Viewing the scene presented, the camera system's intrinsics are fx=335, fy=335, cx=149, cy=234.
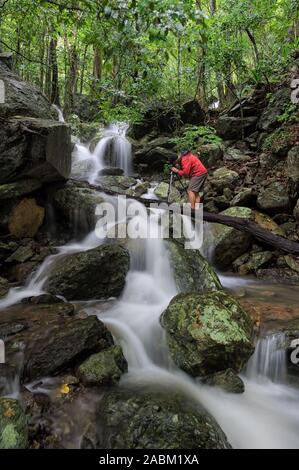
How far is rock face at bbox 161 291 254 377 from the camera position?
13.3 ft

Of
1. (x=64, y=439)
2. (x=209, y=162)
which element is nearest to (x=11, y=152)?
(x=64, y=439)

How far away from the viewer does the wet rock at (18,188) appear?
658cm

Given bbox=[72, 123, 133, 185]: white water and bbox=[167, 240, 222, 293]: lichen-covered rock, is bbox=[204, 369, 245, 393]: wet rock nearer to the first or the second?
bbox=[167, 240, 222, 293]: lichen-covered rock

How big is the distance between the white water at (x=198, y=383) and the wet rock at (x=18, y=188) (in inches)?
66.5

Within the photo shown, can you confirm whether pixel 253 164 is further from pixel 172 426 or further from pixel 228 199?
pixel 172 426

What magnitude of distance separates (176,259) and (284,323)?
244cm

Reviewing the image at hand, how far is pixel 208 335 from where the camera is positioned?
4.07 metres

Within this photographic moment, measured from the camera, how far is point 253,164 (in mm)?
10367

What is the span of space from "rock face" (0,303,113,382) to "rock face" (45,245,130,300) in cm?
102

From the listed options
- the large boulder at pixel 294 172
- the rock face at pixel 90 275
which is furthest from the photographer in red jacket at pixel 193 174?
the rock face at pixel 90 275

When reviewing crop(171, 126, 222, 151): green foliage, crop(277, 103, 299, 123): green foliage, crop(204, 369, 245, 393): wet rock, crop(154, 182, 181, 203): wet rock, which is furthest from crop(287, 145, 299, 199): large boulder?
crop(204, 369, 245, 393): wet rock
